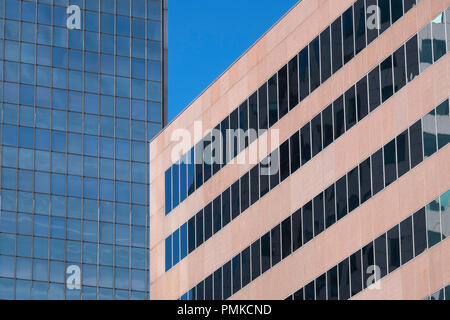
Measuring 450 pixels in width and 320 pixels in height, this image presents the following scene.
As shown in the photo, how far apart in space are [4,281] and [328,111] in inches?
3552

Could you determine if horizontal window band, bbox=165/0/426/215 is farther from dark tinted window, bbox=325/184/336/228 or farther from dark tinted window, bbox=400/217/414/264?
dark tinted window, bbox=400/217/414/264

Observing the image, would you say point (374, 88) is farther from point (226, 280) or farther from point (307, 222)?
point (226, 280)

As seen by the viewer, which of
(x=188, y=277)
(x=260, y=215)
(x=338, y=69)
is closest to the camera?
(x=338, y=69)

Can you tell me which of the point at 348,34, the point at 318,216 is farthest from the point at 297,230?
the point at 348,34

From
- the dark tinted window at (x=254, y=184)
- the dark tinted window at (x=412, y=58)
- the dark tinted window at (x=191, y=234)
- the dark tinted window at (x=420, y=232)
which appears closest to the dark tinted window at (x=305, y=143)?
the dark tinted window at (x=254, y=184)

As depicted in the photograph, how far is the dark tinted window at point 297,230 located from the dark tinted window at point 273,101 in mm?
5686

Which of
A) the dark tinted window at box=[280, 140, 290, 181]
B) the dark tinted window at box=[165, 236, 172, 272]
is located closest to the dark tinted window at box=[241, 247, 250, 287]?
the dark tinted window at box=[280, 140, 290, 181]

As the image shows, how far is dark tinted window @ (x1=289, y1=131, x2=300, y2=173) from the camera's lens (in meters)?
60.9

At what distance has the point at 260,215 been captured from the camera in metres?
63.8

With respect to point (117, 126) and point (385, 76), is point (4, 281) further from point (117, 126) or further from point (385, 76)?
point (385, 76)

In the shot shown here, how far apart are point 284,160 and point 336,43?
6.50 m

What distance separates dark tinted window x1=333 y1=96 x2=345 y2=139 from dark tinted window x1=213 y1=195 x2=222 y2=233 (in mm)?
11916

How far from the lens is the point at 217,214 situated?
68312 millimetres
